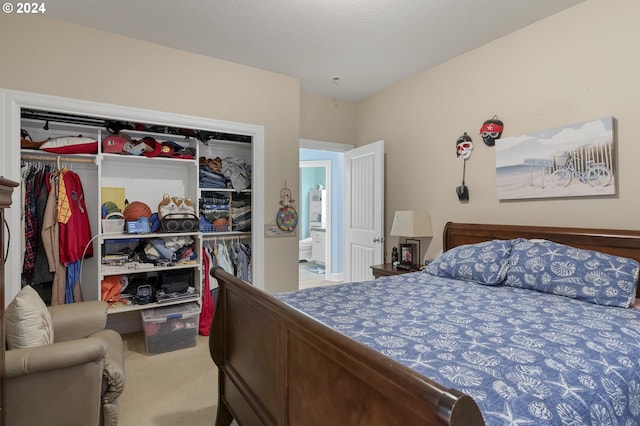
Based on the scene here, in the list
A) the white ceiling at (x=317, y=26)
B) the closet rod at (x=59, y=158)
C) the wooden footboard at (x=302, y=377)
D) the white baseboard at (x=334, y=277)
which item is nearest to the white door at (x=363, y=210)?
the white ceiling at (x=317, y=26)

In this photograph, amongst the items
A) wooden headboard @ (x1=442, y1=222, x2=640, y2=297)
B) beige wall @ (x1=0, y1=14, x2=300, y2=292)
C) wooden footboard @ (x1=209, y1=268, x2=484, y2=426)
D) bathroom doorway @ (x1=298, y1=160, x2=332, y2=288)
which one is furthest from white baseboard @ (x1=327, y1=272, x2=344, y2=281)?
wooden footboard @ (x1=209, y1=268, x2=484, y2=426)

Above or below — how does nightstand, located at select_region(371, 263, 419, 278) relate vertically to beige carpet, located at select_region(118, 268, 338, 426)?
above

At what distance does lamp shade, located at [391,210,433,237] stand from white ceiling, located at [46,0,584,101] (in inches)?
60.7

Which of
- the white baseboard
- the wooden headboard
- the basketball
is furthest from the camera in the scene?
the white baseboard

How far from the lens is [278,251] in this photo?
12.2 feet

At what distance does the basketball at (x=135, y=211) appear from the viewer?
3.13 metres

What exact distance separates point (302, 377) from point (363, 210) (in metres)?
3.10

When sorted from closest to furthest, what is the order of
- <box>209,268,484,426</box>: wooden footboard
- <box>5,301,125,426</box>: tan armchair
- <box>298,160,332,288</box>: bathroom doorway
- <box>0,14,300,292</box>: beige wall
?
<box>209,268,484,426</box>: wooden footboard → <box>5,301,125,426</box>: tan armchair → <box>0,14,300,292</box>: beige wall → <box>298,160,332,288</box>: bathroom doorway

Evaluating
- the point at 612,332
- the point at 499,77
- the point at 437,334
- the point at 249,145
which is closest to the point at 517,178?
the point at 499,77

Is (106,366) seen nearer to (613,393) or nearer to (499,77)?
(613,393)

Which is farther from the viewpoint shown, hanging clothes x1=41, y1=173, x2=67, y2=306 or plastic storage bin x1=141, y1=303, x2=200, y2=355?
plastic storage bin x1=141, y1=303, x2=200, y2=355

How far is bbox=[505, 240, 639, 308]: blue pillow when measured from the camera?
1861mm

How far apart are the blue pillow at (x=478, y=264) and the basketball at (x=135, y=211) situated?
263cm

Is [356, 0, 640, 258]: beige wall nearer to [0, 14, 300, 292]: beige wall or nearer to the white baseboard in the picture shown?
[0, 14, 300, 292]: beige wall
